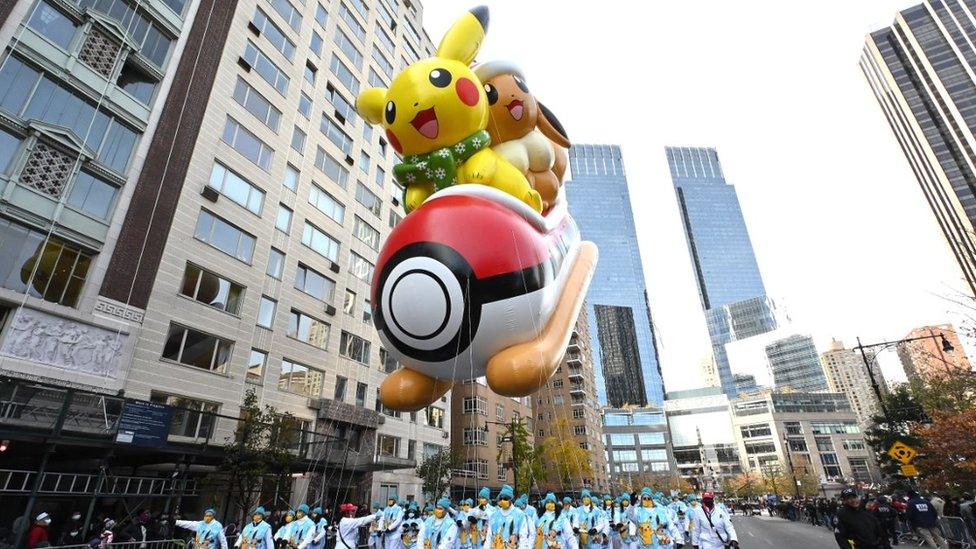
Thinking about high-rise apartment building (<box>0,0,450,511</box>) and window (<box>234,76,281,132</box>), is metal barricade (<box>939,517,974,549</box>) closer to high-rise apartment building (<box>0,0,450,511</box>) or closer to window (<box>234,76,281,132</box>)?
high-rise apartment building (<box>0,0,450,511</box>)

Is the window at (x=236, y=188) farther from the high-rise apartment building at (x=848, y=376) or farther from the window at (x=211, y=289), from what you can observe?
the high-rise apartment building at (x=848, y=376)

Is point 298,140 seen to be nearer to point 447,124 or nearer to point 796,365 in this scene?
point 447,124

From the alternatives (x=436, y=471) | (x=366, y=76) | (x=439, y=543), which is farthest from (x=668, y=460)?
(x=439, y=543)

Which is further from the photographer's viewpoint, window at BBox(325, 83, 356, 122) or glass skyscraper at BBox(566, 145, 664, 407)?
glass skyscraper at BBox(566, 145, 664, 407)

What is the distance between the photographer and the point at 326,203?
29.2 meters

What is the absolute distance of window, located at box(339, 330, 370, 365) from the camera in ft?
92.6

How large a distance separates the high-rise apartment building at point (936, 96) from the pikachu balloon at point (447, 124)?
4617 inches

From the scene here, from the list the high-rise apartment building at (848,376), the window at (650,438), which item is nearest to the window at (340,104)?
the window at (650,438)

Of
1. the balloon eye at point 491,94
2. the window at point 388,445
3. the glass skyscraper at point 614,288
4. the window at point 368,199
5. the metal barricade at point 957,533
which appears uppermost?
the glass skyscraper at point 614,288

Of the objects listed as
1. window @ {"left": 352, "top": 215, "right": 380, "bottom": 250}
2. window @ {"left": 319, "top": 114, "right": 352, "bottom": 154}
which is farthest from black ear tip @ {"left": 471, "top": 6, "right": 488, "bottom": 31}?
window @ {"left": 319, "top": 114, "right": 352, "bottom": 154}

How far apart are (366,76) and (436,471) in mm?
27726

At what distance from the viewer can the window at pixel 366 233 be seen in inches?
1240

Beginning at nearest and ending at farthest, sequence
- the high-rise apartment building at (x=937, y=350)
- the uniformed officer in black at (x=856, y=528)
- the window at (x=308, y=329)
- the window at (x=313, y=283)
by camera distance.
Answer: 1. the uniformed officer in black at (x=856, y=528)
2. the high-rise apartment building at (x=937, y=350)
3. the window at (x=308, y=329)
4. the window at (x=313, y=283)

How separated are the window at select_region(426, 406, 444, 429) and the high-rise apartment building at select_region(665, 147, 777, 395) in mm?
127775
